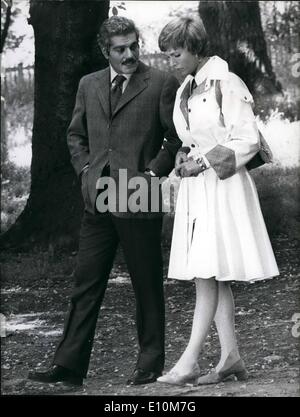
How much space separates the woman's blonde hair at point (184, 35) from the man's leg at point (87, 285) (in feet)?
3.36

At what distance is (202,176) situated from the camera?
4.64 metres

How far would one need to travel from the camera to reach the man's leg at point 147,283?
497cm

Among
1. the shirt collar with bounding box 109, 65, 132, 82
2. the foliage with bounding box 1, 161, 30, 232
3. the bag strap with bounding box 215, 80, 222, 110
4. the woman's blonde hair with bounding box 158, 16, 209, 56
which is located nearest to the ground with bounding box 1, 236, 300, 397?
the foliage with bounding box 1, 161, 30, 232

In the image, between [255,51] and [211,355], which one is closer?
[211,355]

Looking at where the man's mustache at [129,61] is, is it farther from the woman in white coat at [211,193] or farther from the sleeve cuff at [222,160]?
the sleeve cuff at [222,160]

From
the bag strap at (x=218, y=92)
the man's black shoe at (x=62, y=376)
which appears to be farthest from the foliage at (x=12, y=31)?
the man's black shoe at (x=62, y=376)

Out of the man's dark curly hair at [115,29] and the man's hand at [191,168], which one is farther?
the man's dark curly hair at [115,29]

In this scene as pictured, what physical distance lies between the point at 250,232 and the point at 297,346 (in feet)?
3.77

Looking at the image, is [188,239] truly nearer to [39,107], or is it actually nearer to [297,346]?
[297,346]

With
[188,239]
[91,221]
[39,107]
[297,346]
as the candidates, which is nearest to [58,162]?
[39,107]

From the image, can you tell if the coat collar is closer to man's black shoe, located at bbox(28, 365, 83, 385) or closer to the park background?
the park background

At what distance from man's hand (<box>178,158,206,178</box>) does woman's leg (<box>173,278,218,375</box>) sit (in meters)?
0.55

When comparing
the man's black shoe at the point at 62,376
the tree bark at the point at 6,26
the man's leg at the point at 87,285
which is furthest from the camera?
the tree bark at the point at 6,26

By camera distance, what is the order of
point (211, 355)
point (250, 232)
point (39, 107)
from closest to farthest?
point (250, 232)
point (211, 355)
point (39, 107)
